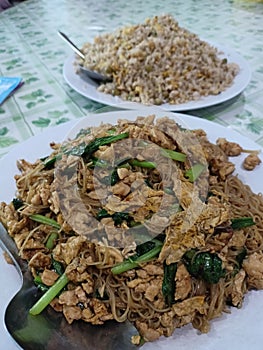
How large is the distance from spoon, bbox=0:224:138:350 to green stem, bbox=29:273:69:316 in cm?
1

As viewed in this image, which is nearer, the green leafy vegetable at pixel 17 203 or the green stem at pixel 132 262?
the green stem at pixel 132 262

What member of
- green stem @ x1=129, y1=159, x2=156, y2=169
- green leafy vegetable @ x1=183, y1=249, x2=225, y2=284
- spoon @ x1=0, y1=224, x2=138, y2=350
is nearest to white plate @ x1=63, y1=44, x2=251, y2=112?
green stem @ x1=129, y1=159, x2=156, y2=169

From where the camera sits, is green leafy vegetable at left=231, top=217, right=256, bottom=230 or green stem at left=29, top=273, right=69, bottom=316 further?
green leafy vegetable at left=231, top=217, right=256, bottom=230

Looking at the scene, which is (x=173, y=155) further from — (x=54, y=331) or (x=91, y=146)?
(x=54, y=331)

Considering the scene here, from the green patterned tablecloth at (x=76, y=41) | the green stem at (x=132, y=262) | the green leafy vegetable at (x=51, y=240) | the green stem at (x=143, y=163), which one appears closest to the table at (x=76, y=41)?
the green patterned tablecloth at (x=76, y=41)

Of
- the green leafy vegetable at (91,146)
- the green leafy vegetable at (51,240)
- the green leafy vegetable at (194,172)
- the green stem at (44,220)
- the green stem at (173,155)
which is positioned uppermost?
the green leafy vegetable at (91,146)

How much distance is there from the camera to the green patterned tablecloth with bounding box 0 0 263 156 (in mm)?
1877

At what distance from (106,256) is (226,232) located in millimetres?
312

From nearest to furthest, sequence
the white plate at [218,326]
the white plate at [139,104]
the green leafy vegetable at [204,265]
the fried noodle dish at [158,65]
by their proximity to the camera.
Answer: the white plate at [218,326]
the green leafy vegetable at [204,265]
the white plate at [139,104]
the fried noodle dish at [158,65]

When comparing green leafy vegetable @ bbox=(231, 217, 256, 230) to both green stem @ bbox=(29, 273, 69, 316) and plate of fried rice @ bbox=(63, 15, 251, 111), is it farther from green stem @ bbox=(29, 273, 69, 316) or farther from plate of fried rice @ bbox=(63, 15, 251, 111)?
plate of fried rice @ bbox=(63, 15, 251, 111)

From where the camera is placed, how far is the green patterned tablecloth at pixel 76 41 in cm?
188

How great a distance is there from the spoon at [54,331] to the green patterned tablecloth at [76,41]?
32.4 inches

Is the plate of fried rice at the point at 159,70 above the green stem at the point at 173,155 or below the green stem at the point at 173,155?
below

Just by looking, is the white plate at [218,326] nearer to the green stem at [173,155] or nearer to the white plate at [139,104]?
the green stem at [173,155]
